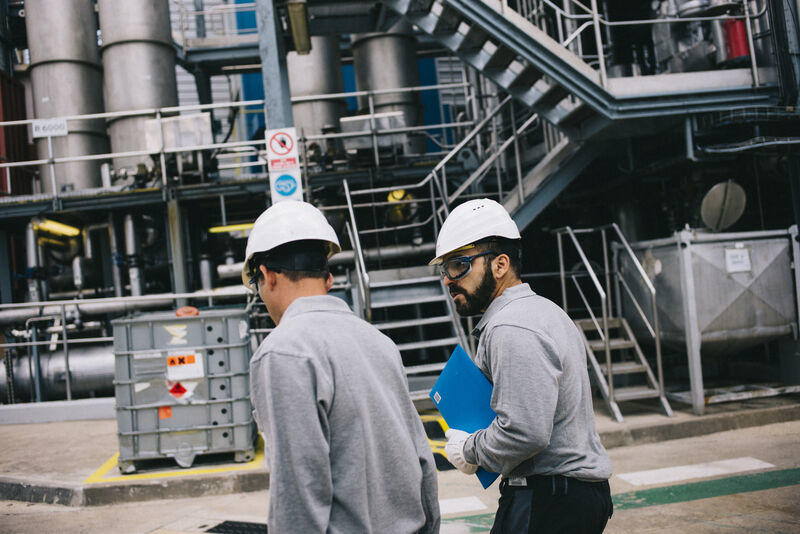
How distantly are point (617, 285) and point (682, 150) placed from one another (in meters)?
2.25

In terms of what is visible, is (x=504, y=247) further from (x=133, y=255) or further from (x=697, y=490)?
(x=133, y=255)

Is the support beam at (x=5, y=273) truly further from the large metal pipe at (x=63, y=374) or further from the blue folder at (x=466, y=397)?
the blue folder at (x=466, y=397)

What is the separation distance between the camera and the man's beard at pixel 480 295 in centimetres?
224

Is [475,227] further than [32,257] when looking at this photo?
No

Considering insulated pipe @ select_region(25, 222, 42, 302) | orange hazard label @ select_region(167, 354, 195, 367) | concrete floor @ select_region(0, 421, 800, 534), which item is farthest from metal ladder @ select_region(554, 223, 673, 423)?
insulated pipe @ select_region(25, 222, 42, 302)

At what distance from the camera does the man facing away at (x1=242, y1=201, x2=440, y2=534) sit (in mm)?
1436

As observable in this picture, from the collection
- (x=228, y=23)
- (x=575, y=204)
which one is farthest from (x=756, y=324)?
(x=228, y=23)

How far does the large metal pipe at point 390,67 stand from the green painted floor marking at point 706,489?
347 inches

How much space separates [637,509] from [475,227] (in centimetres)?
342

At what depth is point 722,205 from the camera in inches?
297

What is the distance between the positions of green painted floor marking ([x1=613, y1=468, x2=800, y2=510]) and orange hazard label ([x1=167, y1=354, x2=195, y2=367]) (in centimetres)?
394

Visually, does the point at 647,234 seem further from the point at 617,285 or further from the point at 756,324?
the point at 756,324

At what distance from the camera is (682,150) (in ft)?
27.9

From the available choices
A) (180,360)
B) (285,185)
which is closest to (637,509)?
(180,360)
